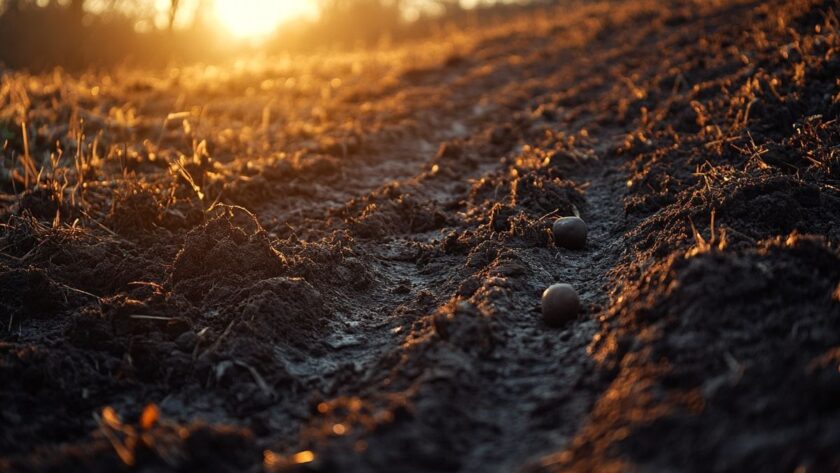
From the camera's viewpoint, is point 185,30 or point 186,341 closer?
point 186,341

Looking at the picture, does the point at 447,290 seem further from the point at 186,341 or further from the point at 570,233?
the point at 186,341

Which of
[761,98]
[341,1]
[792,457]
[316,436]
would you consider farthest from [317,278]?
[341,1]

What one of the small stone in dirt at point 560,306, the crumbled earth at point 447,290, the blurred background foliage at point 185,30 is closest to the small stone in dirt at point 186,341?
the crumbled earth at point 447,290

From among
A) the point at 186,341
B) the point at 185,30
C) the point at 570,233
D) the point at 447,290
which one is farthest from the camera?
the point at 185,30

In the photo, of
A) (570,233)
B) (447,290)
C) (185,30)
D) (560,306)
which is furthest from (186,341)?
(185,30)

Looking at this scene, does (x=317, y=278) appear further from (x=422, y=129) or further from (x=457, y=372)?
(x=422, y=129)

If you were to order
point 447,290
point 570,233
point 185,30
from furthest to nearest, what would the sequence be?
1. point 185,30
2. point 570,233
3. point 447,290

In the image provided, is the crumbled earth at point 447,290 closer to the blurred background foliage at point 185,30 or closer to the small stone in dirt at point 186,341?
the small stone in dirt at point 186,341
